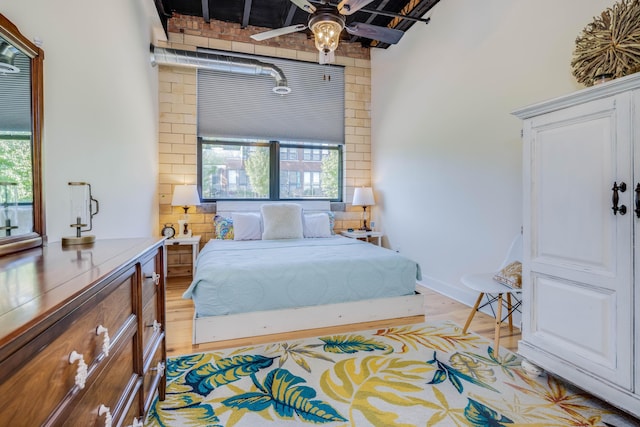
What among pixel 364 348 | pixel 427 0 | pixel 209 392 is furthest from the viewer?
pixel 427 0

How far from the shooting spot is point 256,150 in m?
4.58

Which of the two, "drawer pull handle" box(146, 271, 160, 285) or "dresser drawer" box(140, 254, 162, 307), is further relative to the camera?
"drawer pull handle" box(146, 271, 160, 285)

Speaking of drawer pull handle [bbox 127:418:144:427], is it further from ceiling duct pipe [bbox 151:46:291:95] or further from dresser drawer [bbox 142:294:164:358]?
ceiling duct pipe [bbox 151:46:291:95]

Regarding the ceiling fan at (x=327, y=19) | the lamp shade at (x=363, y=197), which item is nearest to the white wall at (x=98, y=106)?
the ceiling fan at (x=327, y=19)

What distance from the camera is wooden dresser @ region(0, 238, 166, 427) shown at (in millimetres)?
533

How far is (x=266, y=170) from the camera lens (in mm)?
4605

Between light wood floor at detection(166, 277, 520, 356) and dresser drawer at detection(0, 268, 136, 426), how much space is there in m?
1.41

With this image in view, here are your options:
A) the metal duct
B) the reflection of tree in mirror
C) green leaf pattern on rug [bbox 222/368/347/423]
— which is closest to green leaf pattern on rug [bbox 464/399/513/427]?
green leaf pattern on rug [bbox 222/368/347/423]

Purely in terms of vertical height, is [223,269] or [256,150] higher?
[256,150]

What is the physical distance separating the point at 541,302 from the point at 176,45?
4.68 metres

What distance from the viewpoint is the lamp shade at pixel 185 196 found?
12.8ft

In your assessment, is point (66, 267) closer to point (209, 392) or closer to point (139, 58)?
point (209, 392)

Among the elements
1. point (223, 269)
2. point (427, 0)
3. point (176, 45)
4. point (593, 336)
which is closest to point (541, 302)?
point (593, 336)

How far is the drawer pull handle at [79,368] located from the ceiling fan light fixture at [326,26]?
2492 mm
